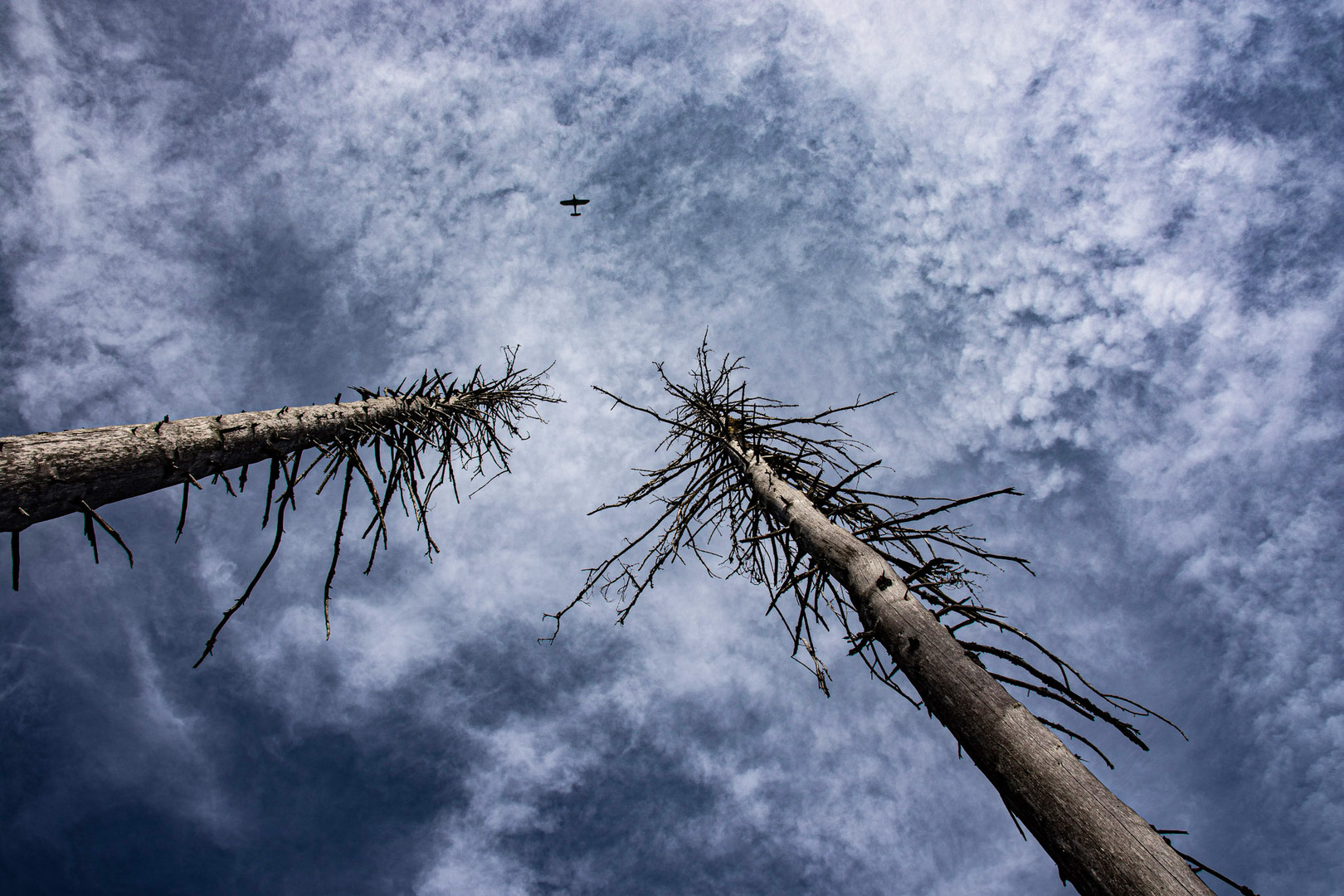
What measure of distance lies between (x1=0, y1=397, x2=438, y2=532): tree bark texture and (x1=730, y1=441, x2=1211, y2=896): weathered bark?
4.09 m

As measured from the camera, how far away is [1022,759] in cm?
194

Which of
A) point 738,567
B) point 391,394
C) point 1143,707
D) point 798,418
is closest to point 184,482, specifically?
point 391,394

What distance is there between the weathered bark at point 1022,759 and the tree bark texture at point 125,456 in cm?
409

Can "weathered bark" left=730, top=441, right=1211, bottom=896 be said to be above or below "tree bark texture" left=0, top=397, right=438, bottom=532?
below

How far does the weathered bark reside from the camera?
1595 millimetres

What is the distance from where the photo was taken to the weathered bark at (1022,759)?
1.59m

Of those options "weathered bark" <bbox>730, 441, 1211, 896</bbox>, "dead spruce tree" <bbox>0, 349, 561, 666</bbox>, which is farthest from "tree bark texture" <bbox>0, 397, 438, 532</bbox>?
"weathered bark" <bbox>730, 441, 1211, 896</bbox>

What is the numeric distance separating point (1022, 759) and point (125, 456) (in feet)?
15.0

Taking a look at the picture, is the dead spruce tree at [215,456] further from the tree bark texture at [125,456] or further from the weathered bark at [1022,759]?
the weathered bark at [1022,759]

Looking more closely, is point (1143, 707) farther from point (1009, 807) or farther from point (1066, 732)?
point (1009, 807)

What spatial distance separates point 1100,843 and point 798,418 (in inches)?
148

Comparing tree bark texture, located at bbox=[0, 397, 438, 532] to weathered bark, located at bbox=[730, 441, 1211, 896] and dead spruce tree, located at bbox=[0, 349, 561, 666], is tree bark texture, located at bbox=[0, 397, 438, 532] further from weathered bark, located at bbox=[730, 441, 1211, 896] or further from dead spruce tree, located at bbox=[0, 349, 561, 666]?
weathered bark, located at bbox=[730, 441, 1211, 896]

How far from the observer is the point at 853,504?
3906mm

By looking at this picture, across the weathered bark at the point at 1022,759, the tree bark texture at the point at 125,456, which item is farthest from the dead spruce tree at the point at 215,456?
the weathered bark at the point at 1022,759
